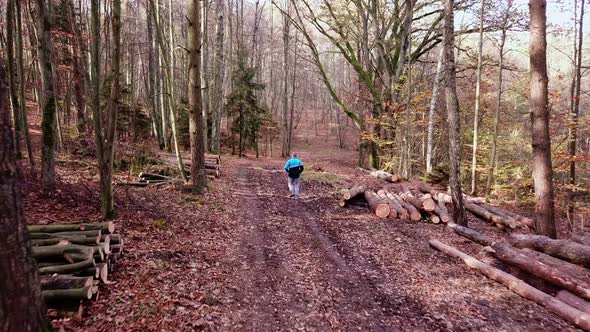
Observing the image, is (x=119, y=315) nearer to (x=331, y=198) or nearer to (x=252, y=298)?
(x=252, y=298)

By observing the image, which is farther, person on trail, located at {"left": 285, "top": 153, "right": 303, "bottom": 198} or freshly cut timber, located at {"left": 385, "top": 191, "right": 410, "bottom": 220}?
person on trail, located at {"left": 285, "top": 153, "right": 303, "bottom": 198}

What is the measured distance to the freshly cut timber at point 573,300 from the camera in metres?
5.19

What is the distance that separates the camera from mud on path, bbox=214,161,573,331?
5055mm

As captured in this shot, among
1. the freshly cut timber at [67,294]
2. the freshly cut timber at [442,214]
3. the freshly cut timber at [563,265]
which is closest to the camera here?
the freshly cut timber at [67,294]

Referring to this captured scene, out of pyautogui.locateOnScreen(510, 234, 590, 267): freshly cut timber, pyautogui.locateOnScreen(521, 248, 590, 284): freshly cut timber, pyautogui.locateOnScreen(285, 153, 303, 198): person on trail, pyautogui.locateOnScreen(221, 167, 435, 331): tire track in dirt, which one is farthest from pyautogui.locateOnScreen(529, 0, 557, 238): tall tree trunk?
pyautogui.locateOnScreen(285, 153, 303, 198): person on trail

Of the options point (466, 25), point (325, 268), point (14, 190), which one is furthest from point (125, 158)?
point (466, 25)

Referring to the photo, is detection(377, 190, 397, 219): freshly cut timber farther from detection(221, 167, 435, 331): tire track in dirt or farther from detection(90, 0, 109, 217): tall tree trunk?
detection(90, 0, 109, 217): tall tree trunk

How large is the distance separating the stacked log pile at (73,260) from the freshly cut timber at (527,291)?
694cm

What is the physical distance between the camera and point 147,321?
4.53 metres

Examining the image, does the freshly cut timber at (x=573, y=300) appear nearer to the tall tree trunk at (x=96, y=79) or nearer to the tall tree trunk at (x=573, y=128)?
the tall tree trunk at (x=96, y=79)

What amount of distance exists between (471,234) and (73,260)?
29.2ft

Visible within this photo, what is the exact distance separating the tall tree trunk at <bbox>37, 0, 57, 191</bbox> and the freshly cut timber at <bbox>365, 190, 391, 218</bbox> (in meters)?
9.12

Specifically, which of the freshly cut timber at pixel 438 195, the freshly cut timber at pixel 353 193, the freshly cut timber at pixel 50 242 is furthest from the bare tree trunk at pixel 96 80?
the freshly cut timber at pixel 438 195

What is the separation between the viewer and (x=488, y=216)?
1140 cm
